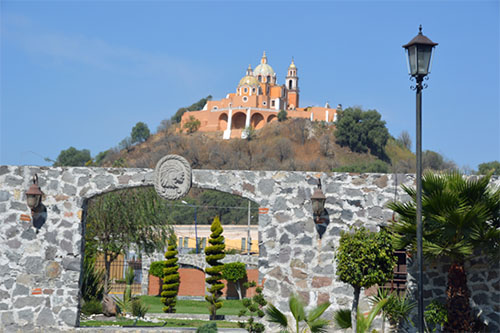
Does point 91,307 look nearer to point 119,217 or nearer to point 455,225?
point 119,217

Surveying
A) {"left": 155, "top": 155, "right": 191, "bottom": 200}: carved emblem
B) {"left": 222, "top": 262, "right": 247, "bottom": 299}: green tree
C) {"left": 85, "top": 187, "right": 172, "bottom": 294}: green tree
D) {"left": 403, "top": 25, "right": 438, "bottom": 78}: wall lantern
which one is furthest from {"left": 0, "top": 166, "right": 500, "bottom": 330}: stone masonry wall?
{"left": 222, "top": 262, "right": 247, "bottom": 299}: green tree

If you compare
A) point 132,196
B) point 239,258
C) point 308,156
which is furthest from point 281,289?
point 308,156

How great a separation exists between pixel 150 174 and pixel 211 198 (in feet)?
146

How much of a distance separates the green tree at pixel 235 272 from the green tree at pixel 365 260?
2079 centimetres

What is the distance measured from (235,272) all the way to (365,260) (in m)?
21.2

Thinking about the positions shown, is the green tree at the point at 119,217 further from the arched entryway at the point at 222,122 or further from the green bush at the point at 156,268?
the arched entryway at the point at 222,122

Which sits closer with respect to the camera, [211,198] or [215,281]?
[215,281]

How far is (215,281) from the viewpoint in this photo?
23.5 m

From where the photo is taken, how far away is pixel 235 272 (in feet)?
98.7

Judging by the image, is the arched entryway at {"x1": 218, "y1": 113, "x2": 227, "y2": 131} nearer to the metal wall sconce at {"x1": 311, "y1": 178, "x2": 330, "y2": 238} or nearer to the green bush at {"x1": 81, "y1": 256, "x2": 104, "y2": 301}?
the green bush at {"x1": 81, "y1": 256, "x2": 104, "y2": 301}

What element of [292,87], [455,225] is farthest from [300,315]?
[292,87]

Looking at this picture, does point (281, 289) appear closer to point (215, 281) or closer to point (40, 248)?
point (40, 248)

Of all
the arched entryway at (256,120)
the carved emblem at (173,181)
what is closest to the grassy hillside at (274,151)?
the arched entryway at (256,120)

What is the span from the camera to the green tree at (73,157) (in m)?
90.3
